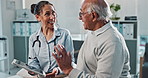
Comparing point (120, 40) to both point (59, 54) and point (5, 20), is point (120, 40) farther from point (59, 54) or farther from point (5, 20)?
point (5, 20)

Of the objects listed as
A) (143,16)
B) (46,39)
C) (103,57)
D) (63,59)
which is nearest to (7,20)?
(143,16)

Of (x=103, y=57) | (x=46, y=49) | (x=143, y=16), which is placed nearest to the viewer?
(x=103, y=57)

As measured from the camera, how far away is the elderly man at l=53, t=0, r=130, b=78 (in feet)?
3.88

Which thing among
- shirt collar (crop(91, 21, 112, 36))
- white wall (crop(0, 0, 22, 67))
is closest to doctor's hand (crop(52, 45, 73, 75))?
shirt collar (crop(91, 21, 112, 36))

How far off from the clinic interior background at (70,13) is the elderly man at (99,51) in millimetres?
3631

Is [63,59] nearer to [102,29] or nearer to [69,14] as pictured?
[102,29]

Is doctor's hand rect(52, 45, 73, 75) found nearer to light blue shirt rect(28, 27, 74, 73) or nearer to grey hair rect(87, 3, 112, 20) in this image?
grey hair rect(87, 3, 112, 20)

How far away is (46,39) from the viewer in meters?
1.89

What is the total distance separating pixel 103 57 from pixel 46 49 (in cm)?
78

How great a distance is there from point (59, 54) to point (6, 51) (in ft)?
12.1

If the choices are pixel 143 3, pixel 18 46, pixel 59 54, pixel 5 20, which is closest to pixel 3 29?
pixel 5 20

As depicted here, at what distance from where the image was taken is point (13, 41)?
5.32 m

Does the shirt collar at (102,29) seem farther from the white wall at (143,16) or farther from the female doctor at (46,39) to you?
the white wall at (143,16)

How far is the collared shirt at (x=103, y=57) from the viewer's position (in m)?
1.18
